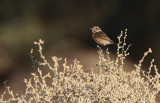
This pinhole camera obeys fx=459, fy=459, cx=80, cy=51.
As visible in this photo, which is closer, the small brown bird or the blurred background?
the small brown bird

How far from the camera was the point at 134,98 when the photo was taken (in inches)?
145

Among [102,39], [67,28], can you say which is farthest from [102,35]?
[67,28]

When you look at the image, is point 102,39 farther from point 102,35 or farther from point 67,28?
point 67,28

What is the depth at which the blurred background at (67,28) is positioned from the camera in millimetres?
10422

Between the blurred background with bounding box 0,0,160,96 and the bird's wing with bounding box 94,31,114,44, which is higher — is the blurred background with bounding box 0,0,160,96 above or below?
above

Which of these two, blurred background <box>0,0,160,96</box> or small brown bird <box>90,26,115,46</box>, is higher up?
blurred background <box>0,0,160,96</box>

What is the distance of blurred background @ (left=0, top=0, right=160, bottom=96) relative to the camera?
10422 millimetres

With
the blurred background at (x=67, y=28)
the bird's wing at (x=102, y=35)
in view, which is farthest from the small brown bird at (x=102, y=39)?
the blurred background at (x=67, y=28)

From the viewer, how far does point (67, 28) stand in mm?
11234

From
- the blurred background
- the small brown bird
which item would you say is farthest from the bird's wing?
the blurred background

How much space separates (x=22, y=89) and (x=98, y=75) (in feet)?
20.4

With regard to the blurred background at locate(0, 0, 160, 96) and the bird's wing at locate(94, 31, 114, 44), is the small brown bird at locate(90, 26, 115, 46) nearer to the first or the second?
the bird's wing at locate(94, 31, 114, 44)

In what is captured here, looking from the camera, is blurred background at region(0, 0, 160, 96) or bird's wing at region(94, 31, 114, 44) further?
blurred background at region(0, 0, 160, 96)

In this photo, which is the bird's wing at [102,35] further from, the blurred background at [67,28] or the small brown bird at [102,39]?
the blurred background at [67,28]
